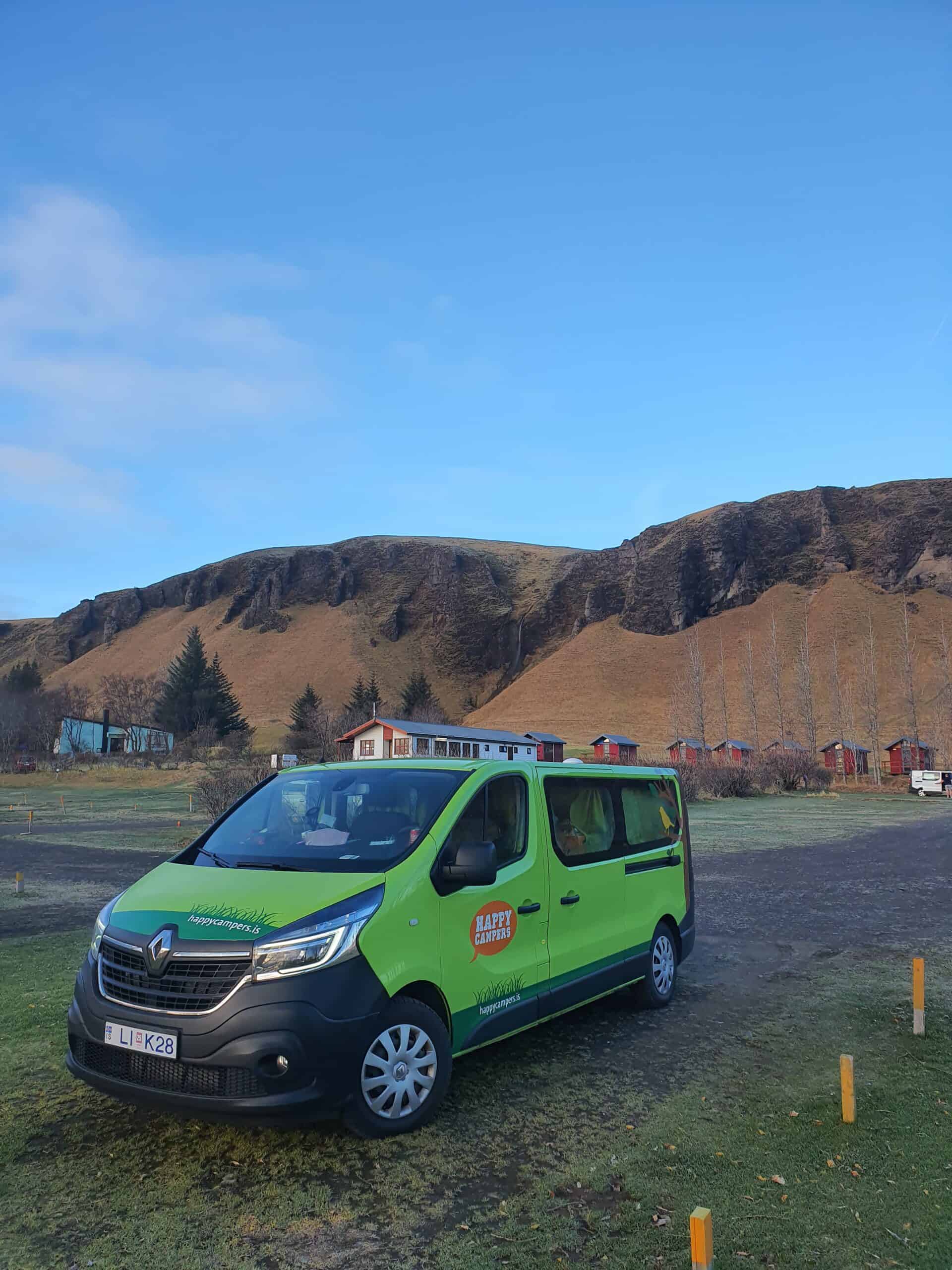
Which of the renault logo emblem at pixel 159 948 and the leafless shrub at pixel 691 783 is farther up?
the renault logo emblem at pixel 159 948

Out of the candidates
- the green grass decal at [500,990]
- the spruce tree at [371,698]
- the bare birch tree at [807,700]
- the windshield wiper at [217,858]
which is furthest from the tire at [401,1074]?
the spruce tree at [371,698]

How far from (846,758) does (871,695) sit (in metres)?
9.85

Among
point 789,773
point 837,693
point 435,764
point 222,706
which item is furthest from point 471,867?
point 222,706

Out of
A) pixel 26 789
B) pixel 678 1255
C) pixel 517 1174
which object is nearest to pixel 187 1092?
pixel 517 1174

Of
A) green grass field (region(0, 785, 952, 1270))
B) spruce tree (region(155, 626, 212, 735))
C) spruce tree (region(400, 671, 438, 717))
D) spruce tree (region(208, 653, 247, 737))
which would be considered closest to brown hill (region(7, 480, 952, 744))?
spruce tree (region(208, 653, 247, 737))

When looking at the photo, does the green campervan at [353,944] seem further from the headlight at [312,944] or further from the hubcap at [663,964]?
the hubcap at [663,964]

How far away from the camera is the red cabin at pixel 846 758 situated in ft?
247

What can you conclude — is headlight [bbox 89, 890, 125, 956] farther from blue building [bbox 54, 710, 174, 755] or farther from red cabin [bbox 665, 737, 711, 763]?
blue building [bbox 54, 710, 174, 755]

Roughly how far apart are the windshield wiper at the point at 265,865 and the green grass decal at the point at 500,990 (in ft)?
4.17

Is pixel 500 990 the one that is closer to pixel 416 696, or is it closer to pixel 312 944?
pixel 312 944

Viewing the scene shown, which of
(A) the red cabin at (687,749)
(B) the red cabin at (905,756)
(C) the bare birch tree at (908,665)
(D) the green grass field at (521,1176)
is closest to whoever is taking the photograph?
(D) the green grass field at (521,1176)

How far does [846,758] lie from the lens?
76.2 m

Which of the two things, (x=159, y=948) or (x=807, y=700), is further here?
(x=807, y=700)

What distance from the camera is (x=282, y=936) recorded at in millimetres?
4203
